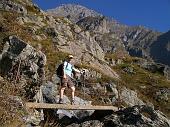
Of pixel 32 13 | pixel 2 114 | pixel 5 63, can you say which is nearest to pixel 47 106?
pixel 5 63

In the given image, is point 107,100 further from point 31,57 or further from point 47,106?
point 47,106

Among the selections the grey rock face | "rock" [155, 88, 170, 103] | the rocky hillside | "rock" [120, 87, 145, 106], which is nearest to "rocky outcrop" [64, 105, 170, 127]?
the rocky hillside

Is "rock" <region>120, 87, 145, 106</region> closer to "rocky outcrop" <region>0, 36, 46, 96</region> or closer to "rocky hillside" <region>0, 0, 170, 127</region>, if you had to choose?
"rocky hillside" <region>0, 0, 170, 127</region>

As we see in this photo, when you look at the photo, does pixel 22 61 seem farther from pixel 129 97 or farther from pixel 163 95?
pixel 163 95

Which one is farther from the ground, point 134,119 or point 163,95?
point 163,95

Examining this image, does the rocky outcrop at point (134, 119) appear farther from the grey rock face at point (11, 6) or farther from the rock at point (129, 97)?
the grey rock face at point (11, 6)

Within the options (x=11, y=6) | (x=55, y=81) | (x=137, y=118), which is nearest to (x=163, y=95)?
(x=11, y=6)

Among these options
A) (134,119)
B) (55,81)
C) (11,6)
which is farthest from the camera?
A: (11,6)

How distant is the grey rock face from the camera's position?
2105 inches

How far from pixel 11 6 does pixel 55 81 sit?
2326 cm

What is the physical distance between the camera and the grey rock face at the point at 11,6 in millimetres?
53469

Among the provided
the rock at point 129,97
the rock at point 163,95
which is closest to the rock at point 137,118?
the rock at point 129,97

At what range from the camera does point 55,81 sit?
3356cm

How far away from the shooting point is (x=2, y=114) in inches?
490
